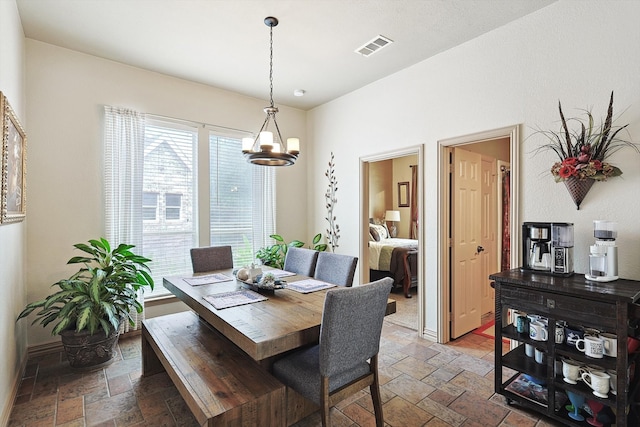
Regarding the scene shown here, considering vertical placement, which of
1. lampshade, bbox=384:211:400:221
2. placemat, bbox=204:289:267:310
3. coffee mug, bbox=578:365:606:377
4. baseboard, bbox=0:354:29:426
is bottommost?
baseboard, bbox=0:354:29:426

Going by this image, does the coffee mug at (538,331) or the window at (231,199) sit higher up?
the window at (231,199)

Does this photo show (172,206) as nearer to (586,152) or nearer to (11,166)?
(11,166)

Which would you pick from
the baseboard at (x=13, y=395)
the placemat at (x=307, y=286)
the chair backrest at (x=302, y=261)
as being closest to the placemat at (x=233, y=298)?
the placemat at (x=307, y=286)

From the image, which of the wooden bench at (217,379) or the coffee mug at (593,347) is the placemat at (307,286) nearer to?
the wooden bench at (217,379)

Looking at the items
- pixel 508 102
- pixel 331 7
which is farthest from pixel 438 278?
pixel 331 7

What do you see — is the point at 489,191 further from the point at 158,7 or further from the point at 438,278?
the point at 158,7

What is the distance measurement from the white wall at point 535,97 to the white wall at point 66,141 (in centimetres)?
288

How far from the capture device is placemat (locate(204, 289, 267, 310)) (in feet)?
7.02

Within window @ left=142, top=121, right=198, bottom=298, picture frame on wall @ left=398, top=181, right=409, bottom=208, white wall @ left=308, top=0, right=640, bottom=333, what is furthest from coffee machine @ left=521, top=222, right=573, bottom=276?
picture frame on wall @ left=398, top=181, right=409, bottom=208

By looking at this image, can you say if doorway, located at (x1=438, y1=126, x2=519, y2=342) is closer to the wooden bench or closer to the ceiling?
the ceiling

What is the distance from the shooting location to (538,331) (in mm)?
2150

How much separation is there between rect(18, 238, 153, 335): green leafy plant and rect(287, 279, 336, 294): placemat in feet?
5.10

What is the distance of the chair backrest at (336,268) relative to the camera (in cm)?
280

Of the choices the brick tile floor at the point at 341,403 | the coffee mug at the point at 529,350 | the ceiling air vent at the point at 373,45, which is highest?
the ceiling air vent at the point at 373,45
